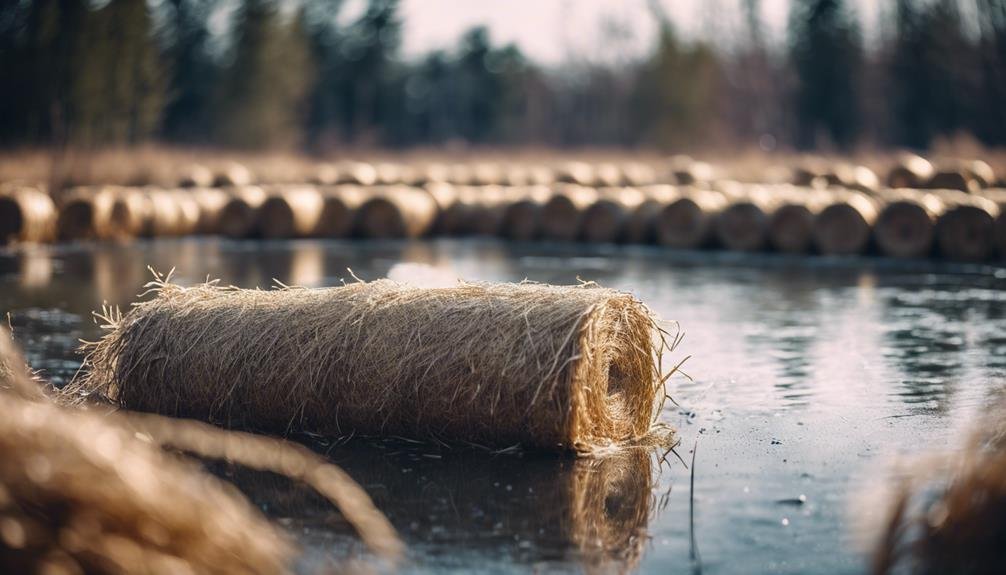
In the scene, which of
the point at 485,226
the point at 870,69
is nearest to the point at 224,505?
the point at 485,226

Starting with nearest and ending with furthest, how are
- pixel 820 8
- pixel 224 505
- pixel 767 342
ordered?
pixel 224 505 → pixel 767 342 → pixel 820 8

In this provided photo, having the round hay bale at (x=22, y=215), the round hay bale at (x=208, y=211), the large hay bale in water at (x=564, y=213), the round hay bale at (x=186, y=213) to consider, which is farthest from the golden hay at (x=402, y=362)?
the round hay bale at (x=208, y=211)

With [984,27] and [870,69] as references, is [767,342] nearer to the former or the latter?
[984,27]

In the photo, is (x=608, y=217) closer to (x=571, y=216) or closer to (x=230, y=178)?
(x=571, y=216)

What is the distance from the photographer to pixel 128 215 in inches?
861

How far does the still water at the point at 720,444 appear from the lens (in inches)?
187

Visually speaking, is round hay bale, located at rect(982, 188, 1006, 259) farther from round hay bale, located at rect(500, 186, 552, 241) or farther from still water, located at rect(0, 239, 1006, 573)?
round hay bale, located at rect(500, 186, 552, 241)

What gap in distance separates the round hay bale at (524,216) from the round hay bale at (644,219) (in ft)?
6.68

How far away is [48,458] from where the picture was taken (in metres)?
3.06

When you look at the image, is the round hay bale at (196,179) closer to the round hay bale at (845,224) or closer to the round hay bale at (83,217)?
the round hay bale at (83,217)

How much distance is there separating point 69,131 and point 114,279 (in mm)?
28307

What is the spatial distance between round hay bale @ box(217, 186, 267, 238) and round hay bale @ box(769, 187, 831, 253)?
10049 millimetres

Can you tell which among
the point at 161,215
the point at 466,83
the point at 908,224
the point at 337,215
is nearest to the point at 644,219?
the point at 908,224

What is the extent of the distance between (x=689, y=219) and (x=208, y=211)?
958 cm
